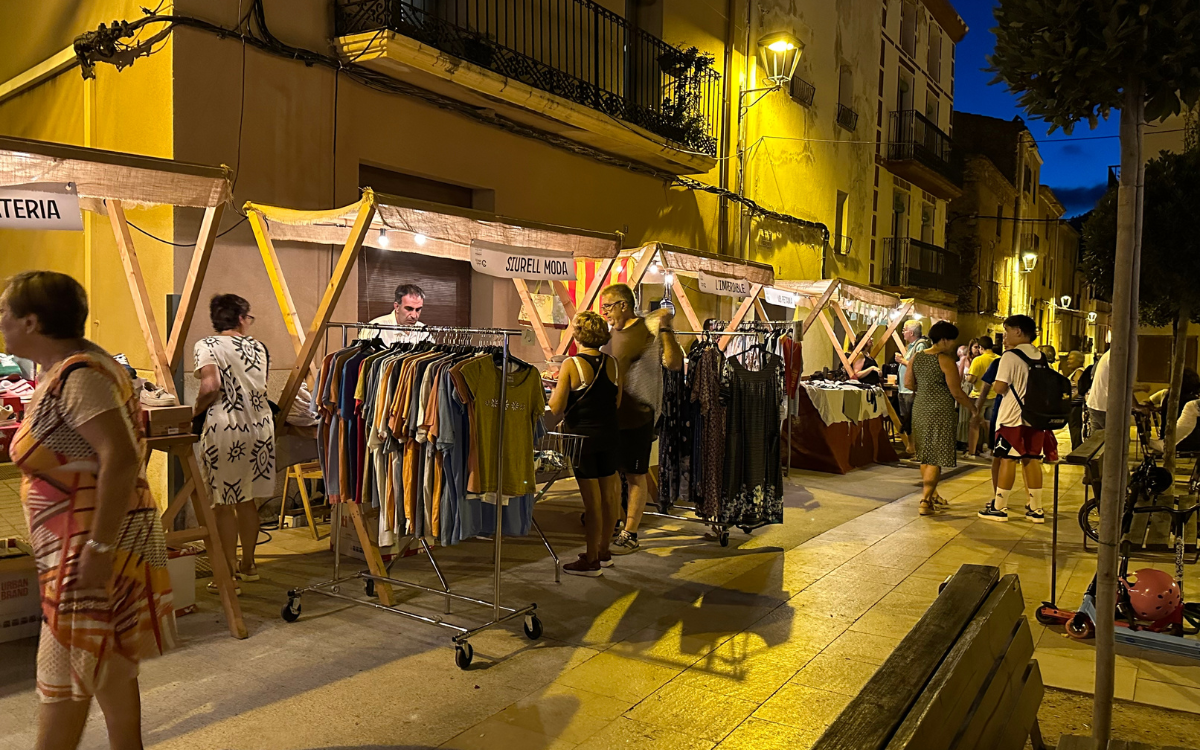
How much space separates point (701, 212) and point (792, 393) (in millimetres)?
4756

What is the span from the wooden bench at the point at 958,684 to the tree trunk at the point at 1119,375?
8.8 inches

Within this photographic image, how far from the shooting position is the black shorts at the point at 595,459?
5449 mm

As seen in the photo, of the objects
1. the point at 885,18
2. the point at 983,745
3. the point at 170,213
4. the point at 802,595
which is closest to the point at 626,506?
the point at 802,595

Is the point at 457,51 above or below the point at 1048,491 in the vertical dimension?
above

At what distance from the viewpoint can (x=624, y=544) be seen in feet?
20.9

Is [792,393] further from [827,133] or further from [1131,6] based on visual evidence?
[827,133]

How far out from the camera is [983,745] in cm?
224

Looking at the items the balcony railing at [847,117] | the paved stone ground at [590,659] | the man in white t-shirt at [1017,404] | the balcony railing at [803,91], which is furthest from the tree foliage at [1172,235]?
the balcony railing at [847,117]

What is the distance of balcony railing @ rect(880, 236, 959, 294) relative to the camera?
66.2ft

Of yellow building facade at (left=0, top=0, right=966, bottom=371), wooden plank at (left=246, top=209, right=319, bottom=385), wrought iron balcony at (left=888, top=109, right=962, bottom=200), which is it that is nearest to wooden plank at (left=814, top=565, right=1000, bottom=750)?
wooden plank at (left=246, top=209, right=319, bottom=385)

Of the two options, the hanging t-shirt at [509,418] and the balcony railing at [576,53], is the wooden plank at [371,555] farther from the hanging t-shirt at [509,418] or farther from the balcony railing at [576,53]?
the balcony railing at [576,53]

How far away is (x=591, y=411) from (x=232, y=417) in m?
2.05

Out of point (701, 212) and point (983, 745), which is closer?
point (983, 745)

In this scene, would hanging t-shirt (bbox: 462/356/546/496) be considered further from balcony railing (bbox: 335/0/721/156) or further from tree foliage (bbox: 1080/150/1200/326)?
tree foliage (bbox: 1080/150/1200/326)
